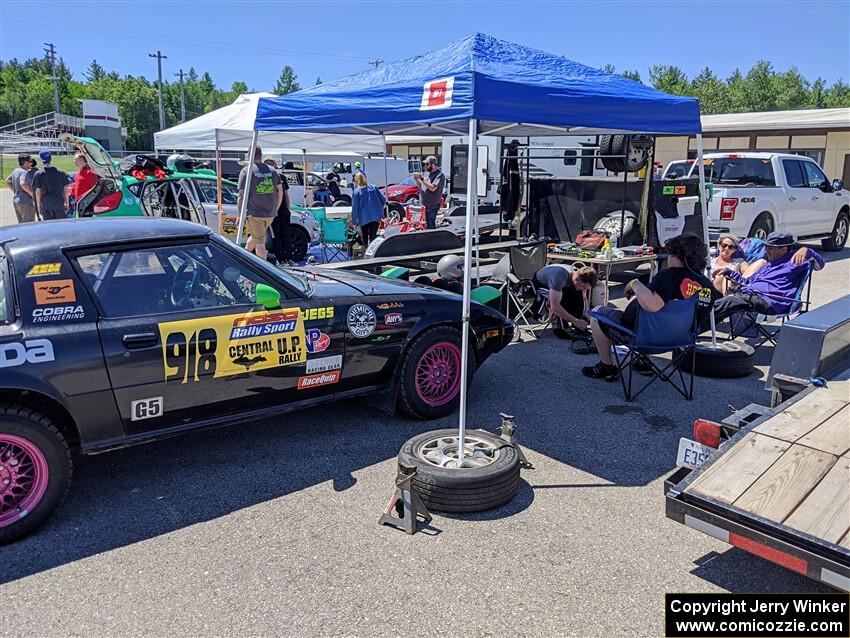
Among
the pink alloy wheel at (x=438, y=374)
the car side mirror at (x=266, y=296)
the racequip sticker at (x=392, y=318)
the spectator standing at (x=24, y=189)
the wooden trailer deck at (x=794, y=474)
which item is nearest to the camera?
the wooden trailer deck at (x=794, y=474)

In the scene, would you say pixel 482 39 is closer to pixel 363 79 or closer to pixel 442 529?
pixel 363 79

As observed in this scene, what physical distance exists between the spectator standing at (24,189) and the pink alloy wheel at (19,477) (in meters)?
10.7

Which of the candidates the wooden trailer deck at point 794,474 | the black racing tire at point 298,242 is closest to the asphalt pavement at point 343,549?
the wooden trailer deck at point 794,474

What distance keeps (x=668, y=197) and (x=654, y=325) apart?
17.4ft

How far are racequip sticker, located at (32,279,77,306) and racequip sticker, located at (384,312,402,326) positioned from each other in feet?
6.13

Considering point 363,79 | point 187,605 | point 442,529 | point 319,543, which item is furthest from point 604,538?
point 363,79

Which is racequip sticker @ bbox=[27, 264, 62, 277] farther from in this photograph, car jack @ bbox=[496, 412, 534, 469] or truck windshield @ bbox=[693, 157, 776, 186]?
truck windshield @ bbox=[693, 157, 776, 186]

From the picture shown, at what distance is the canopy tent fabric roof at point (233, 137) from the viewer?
12.3 metres

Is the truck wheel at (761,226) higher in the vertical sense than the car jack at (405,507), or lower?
higher

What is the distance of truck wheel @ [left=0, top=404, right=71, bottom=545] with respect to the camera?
10.5ft

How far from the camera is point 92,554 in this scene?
322 cm

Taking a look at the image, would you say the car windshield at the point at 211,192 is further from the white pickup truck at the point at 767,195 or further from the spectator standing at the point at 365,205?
the white pickup truck at the point at 767,195

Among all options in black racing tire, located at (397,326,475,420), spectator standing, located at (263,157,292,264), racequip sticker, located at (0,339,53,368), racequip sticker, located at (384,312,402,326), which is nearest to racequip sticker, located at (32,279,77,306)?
racequip sticker, located at (0,339,53,368)

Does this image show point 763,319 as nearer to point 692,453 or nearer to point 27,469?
point 692,453
